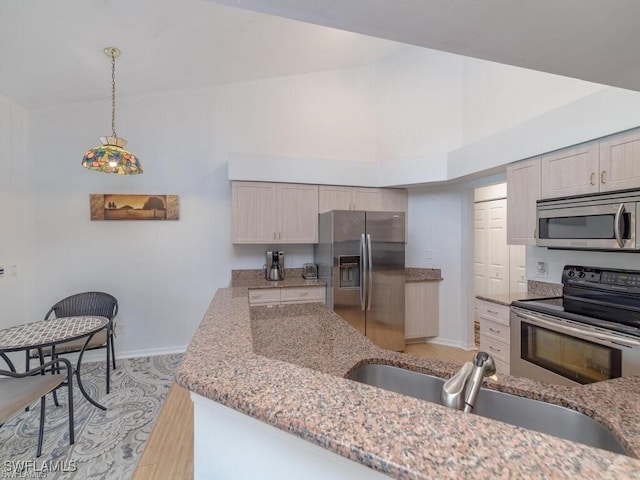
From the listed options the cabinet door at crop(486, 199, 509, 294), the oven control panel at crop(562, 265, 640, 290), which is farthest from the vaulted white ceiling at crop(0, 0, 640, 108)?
the cabinet door at crop(486, 199, 509, 294)

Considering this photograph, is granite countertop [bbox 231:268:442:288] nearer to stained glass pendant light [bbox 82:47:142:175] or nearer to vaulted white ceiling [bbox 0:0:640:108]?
stained glass pendant light [bbox 82:47:142:175]

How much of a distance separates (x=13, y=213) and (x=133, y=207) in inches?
42.0

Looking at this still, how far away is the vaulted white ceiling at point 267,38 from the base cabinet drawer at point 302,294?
2.45 meters

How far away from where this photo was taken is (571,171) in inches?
83.0

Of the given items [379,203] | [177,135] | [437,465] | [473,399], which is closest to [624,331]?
[473,399]

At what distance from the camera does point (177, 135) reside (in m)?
3.45

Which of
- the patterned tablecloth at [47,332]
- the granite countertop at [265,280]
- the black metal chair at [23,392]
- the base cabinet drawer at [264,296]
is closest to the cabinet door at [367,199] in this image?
the granite countertop at [265,280]

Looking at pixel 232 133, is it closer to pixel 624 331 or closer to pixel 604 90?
pixel 604 90

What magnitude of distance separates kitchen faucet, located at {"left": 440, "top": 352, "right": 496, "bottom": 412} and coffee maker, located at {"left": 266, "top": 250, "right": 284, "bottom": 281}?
2.82m

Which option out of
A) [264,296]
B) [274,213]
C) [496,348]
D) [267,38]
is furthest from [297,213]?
[496,348]

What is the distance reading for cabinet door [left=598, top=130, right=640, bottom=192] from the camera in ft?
5.78

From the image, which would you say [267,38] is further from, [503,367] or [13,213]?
[503,367]

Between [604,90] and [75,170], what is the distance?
4902 millimetres

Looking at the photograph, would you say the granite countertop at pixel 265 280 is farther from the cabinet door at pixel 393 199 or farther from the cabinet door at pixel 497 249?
the cabinet door at pixel 497 249
